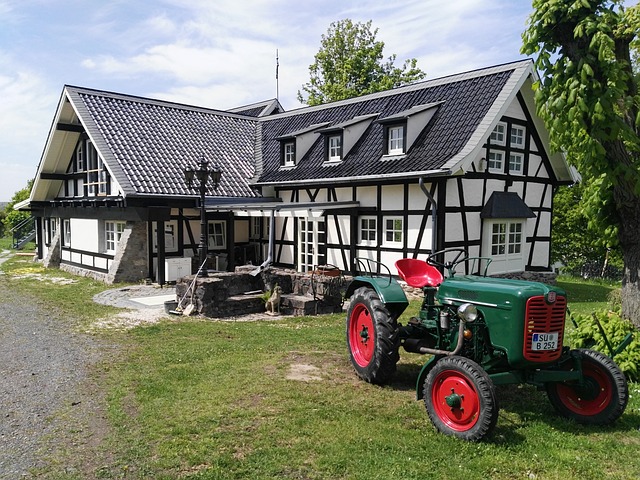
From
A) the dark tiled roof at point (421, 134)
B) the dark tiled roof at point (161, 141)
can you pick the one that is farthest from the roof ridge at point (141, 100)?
the dark tiled roof at point (421, 134)

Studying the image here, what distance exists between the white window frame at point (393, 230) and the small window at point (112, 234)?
8.11 meters

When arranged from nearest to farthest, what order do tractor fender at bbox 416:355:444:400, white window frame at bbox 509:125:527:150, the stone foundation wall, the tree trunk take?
tractor fender at bbox 416:355:444:400, the tree trunk, the stone foundation wall, white window frame at bbox 509:125:527:150

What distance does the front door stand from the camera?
15.3m

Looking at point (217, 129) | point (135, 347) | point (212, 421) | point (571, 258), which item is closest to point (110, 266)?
point (217, 129)

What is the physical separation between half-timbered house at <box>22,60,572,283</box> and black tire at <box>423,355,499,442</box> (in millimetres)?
7706

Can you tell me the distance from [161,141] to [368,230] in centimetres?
767

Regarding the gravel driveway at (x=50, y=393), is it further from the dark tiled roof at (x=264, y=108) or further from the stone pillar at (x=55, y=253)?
the dark tiled roof at (x=264, y=108)

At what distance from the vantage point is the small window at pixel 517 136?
1450 cm

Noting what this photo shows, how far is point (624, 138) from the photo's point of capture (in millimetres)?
6711

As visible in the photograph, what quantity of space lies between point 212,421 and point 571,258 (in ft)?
78.2

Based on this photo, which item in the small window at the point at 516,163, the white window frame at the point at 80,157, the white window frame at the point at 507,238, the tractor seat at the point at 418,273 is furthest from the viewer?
the white window frame at the point at 80,157

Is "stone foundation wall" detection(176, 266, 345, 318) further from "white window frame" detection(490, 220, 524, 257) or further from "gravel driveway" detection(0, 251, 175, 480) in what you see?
"white window frame" detection(490, 220, 524, 257)

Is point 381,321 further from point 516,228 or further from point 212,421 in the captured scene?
point 516,228

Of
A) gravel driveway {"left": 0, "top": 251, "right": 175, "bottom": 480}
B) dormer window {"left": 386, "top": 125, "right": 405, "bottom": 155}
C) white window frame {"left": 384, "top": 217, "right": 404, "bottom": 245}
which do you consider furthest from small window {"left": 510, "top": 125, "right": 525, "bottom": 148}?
gravel driveway {"left": 0, "top": 251, "right": 175, "bottom": 480}
